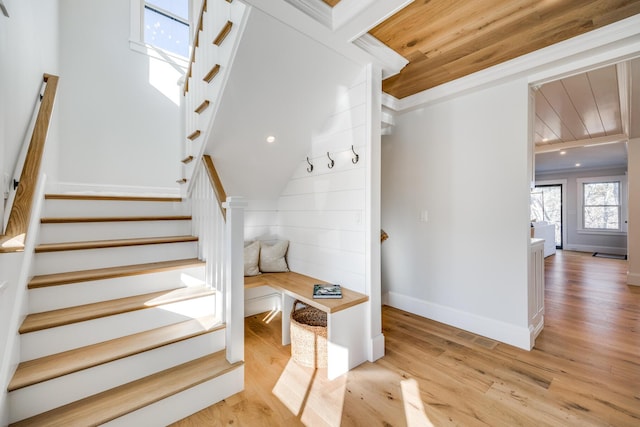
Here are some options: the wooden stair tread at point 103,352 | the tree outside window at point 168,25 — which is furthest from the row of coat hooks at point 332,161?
the tree outside window at point 168,25

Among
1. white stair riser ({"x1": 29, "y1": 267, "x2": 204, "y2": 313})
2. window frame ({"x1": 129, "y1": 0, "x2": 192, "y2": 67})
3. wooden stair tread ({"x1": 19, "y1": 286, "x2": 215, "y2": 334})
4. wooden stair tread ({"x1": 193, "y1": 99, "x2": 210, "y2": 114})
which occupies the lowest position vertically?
wooden stair tread ({"x1": 19, "y1": 286, "x2": 215, "y2": 334})

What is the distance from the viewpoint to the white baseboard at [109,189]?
2.98 meters

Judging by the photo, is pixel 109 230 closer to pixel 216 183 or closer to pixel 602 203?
pixel 216 183

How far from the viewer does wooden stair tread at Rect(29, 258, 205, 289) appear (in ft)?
5.34

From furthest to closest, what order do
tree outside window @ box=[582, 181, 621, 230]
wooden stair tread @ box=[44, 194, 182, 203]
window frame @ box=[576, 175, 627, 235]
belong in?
tree outside window @ box=[582, 181, 621, 230] < window frame @ box=[576, 175, 627, 235] < wooden stair tread @ box=[44, 194, 182, 203]

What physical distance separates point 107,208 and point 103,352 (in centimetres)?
141

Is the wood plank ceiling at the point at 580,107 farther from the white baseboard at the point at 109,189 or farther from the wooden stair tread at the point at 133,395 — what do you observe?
the white baseboard at the point at 109,189

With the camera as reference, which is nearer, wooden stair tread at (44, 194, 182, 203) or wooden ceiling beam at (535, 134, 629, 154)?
wooden stair tread at (44, 194, 182, 203)

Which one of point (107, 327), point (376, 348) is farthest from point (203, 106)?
point (376, 348)

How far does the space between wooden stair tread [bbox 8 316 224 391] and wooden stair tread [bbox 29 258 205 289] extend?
398 mm

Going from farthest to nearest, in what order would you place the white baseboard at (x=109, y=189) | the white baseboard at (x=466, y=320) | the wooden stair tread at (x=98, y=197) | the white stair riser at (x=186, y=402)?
the white baseboard at (x=109, y=189), the white baseboard at (x=466, y=320), the wooden stair tread at (x=98, y=197), the white stair riser at (x=186, y=402)

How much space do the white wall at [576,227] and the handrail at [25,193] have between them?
34.0ft

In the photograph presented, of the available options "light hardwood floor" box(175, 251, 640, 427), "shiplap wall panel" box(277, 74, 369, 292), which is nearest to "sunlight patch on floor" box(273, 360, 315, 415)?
"light hardwood floor" box(175, 251, 640, 427)

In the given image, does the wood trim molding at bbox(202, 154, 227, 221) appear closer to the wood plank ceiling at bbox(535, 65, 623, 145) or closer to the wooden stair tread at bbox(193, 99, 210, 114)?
the wooden stair tread at bbox(193, 99, 210, 114)
